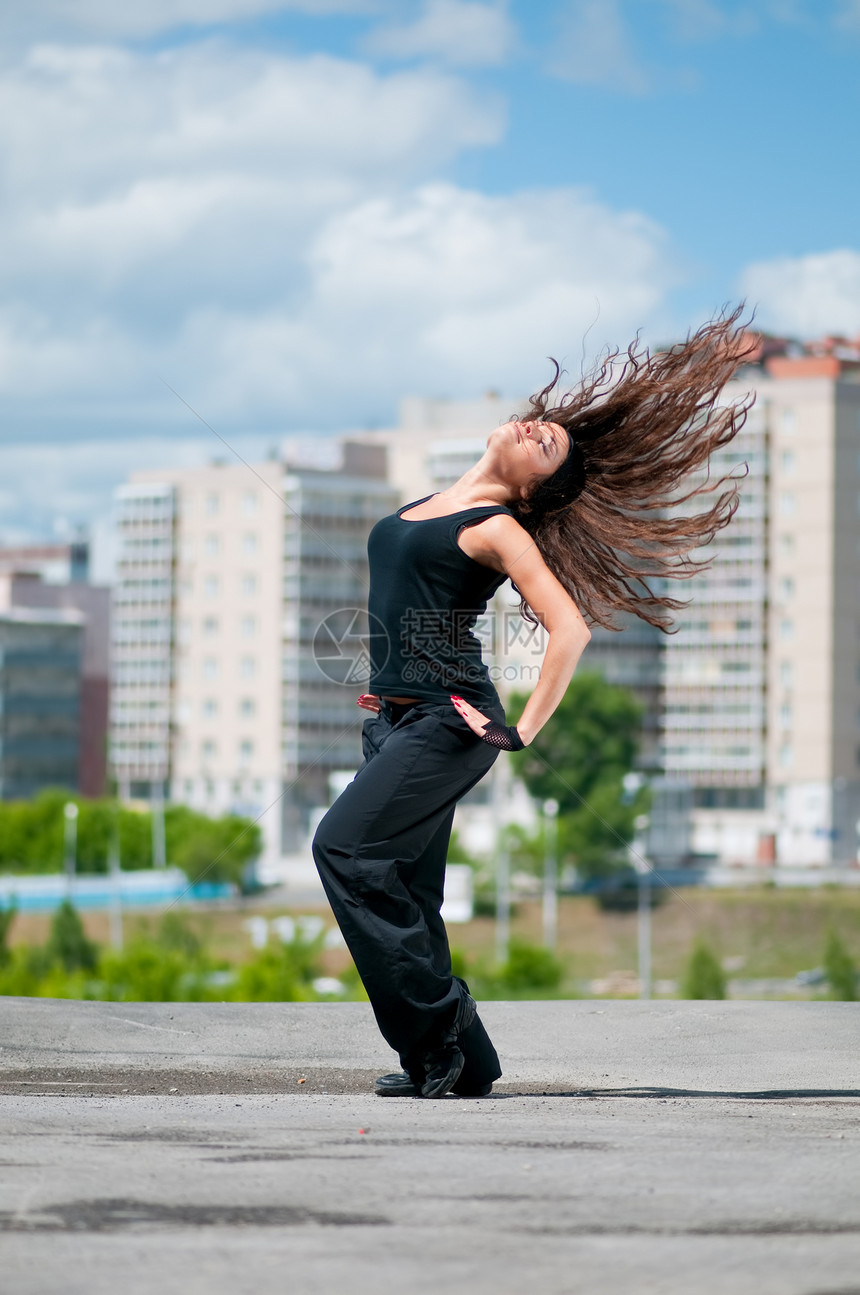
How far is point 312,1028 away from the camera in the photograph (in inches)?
299

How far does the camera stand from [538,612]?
5.34 metres

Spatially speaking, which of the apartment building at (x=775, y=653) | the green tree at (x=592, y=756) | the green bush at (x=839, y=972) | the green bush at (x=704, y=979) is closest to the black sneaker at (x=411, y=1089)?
the green bush at (x=704, y=979)

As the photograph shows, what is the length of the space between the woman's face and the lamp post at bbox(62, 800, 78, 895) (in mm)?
82665

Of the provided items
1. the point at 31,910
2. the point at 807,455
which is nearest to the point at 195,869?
the point at 31,910

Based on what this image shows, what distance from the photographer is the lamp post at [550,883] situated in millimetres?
81688

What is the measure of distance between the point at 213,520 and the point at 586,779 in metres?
32.8

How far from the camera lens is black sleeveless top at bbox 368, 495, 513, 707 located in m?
5.43

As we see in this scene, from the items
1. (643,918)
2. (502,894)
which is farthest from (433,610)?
(502,894)

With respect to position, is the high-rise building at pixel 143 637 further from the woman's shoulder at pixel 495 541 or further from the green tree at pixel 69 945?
the woman's shoulder at pixel 495 541

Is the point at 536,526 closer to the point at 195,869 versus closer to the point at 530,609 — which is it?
the point at 530,609

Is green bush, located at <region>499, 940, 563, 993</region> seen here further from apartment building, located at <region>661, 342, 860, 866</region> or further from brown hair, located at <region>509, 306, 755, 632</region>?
brown hair, located at <region>509, 306, 755, 632</region>

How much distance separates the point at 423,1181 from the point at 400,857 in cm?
176

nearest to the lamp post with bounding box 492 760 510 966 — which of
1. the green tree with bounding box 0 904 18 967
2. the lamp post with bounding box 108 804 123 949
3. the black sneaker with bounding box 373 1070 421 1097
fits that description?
the lamp post with bounding box 108 804 123 949

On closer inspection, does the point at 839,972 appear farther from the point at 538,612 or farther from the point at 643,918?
the point at 538,612
